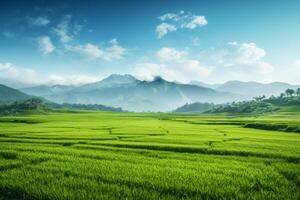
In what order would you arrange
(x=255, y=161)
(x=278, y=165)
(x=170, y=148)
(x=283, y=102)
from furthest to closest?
(x=283, y=102)
(x=170, y=148)
(x=255, y=161)
(x=278, y=165)

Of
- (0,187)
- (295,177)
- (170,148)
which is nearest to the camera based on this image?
(0,187)

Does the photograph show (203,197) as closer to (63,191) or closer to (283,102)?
(63,191)

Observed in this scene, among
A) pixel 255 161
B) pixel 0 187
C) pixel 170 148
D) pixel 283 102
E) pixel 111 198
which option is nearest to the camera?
pixel 111 198

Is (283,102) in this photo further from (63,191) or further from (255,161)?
(63,191)

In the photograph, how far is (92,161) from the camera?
579 inches

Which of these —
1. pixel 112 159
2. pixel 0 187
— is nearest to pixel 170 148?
pixel 112 159

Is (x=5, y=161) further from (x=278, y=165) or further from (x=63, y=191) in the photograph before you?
(x=278, y=165)

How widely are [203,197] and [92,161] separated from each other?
7634mm

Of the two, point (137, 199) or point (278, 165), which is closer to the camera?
point (137, 199)

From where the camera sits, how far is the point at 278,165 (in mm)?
14031

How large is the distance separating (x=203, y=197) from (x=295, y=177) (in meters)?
5.49

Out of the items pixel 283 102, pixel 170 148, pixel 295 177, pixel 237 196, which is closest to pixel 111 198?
pixel 237 196

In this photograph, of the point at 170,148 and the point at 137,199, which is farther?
the point at 170,148

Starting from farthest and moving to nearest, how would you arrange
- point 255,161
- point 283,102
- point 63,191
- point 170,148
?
point 283,102 → point 170,148 → point 255,161 → point 63,191
